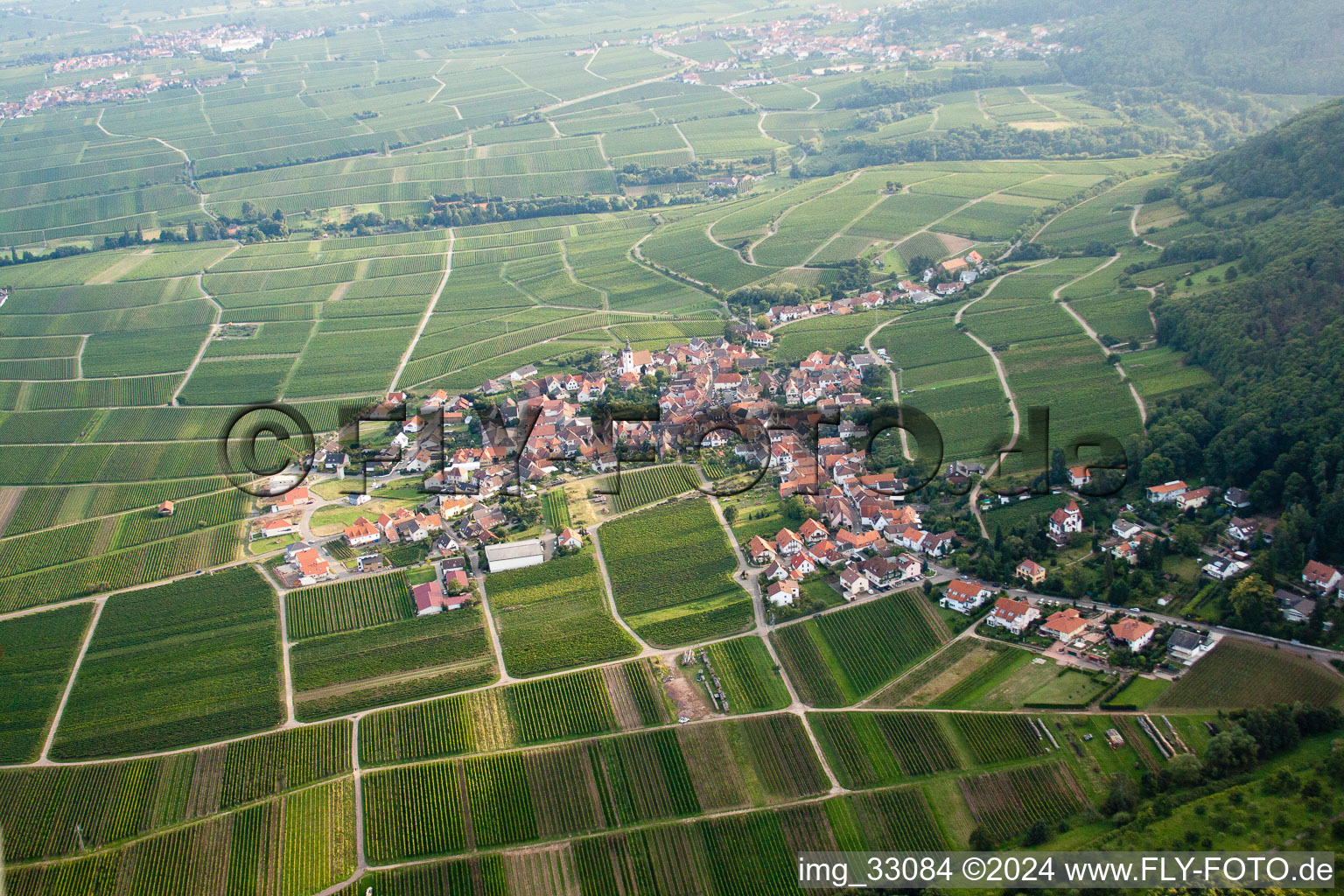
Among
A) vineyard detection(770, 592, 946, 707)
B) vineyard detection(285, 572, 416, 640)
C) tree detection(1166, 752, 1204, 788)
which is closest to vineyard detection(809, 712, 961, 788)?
vineyard detection(770, 592, 946, 707)

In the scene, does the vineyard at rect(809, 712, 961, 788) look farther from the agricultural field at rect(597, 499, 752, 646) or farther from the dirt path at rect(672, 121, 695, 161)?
the dirt path at rect(672, 121, 695, 161)

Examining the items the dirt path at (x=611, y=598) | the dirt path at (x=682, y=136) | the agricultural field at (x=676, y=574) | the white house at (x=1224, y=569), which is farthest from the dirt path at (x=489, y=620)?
the dirt path at (x=682, y=136)

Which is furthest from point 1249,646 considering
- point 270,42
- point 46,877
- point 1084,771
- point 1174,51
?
point 270,42

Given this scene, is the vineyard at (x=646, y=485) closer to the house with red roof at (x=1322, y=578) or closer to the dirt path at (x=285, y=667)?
the dirt path at (x=285, y=667)

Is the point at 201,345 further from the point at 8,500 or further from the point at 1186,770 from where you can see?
the point at 1186,770

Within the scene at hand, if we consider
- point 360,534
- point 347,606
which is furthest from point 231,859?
point 360,534
